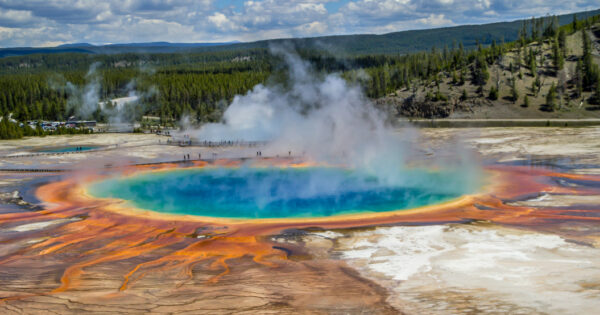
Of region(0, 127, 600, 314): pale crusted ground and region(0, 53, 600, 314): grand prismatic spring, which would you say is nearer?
region(0, 127, 600, 314): pale crusted ground

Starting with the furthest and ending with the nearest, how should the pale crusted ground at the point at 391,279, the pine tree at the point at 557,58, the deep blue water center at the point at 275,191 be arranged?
the pine tree at the point at 557,58 < the deep blue water center at the point at 275,191 < the pale crusted ground at the point at 391,279

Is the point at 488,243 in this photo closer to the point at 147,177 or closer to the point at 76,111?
the point at 147,177

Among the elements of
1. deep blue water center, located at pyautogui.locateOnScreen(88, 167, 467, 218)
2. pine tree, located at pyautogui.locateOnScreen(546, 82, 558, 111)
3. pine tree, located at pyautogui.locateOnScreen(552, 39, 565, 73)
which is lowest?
Answer: deep blue water center, located at pyautogui.locateOnScreen(88, 167, 467, 218)

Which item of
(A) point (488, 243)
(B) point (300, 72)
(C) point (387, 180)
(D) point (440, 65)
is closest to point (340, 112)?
(C) point (387, 180)

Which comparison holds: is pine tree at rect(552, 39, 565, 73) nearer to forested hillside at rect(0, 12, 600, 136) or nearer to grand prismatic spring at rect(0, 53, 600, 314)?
forested hillside at rect(0, 12, 600, 136)

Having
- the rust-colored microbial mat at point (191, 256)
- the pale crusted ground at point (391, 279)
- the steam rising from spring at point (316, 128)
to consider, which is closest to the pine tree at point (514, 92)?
the steam rising from spring at point (316, 128)

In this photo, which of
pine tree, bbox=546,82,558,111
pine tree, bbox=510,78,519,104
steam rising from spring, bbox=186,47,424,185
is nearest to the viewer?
steam rising from spring, bbox=186,47,424,185

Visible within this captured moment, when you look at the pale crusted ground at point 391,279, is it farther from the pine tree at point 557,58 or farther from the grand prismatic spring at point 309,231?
the pine tree at point 557,58

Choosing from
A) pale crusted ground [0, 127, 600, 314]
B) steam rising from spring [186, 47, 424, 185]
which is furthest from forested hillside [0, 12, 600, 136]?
pale crusted ground [0, 127, 600, 314]

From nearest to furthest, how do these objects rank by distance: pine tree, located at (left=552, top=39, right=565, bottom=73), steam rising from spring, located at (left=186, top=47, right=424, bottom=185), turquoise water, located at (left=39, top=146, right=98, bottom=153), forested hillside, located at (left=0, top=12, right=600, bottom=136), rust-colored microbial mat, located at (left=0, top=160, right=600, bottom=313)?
rust-colored microbial mat, located at (left=0, top=160, right=600, bottom=313)
steam rising from spring, located at (left=186, top=47, right=424, bottom=185)
turquoise water, located at (left=39, top=146, right=98, bottom=153)
forested hillside, located at (left=0, top=12, right=600, bottom=136)
pine tree, located at (left=552, top=39, right=565, bottom=73)

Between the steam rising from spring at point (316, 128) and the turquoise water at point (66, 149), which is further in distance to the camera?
the turquoise water at point (66, 149)
